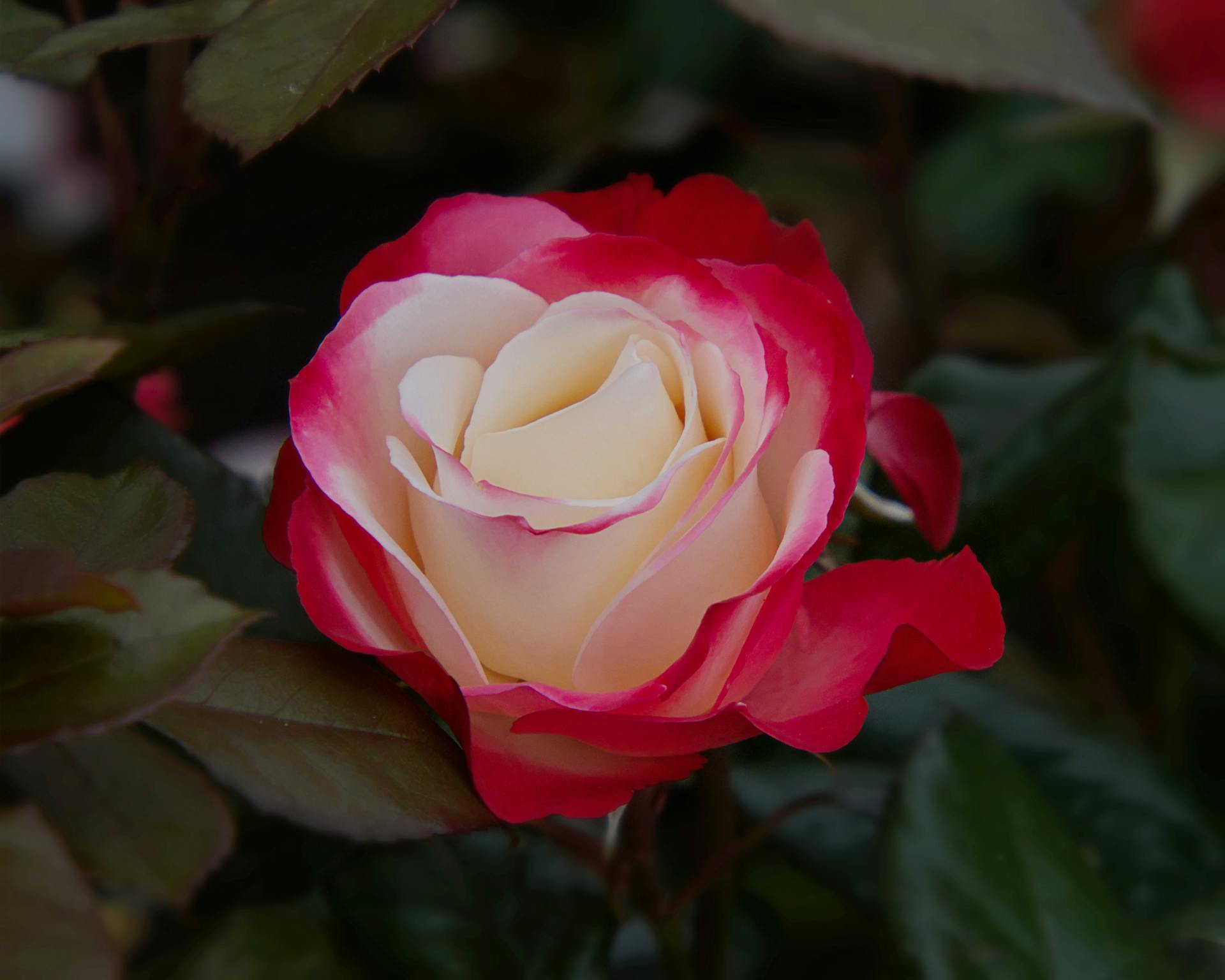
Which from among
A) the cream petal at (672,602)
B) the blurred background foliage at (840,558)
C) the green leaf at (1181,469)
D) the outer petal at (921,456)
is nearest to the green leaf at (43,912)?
the blurred background foliage at (840,558)

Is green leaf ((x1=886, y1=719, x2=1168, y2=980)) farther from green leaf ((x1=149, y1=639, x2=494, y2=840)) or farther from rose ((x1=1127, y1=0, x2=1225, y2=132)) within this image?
rose ((x1=1127, y1=0, x2=1225, y2=132))

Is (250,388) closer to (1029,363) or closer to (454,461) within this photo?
(1029,363)

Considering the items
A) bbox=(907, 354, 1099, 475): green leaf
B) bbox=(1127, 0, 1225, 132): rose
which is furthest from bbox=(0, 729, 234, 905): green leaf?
bbox=(1127, 0, 1225, 132): rose

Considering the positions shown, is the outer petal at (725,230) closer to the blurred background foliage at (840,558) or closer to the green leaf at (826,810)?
the blurred background foliage at (840,558)

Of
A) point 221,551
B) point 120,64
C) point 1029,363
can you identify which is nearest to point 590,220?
point 221,551

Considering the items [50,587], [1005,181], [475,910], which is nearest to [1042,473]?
[475,910]

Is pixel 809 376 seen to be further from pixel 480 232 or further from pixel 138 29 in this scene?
pixel 138 29

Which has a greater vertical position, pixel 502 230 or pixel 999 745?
pixel 502 230
